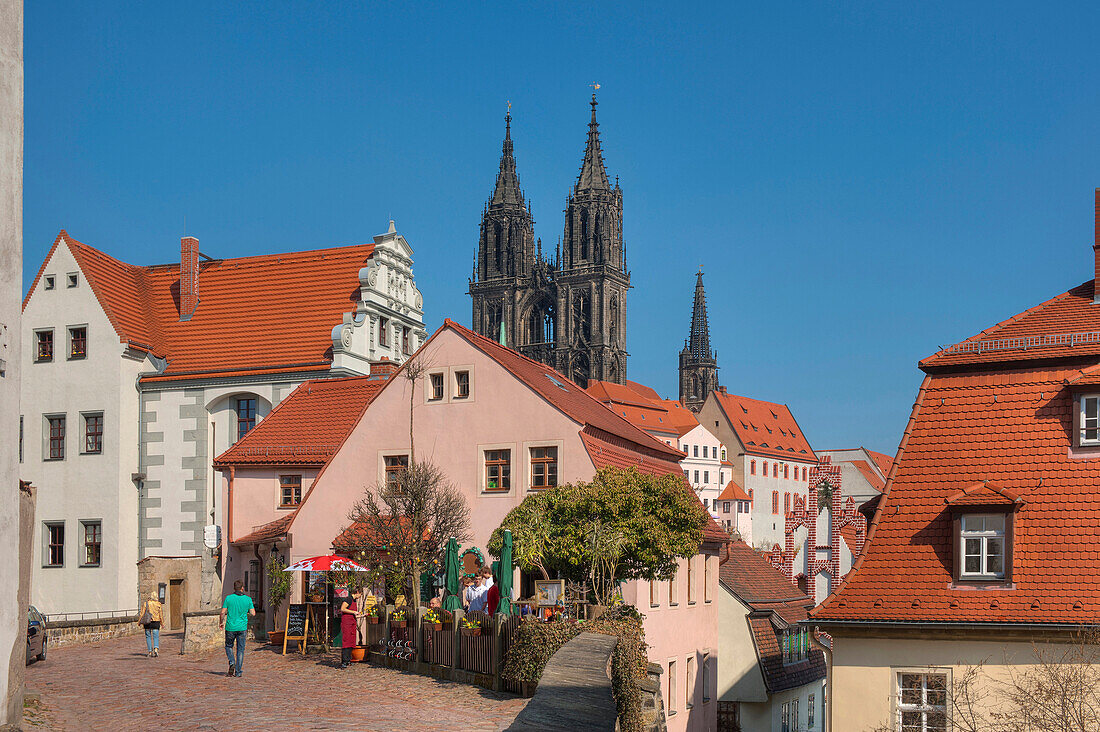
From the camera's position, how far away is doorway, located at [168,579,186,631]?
41250mm

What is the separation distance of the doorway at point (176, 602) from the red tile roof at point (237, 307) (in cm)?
726

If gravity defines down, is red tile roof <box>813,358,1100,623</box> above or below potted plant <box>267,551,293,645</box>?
above

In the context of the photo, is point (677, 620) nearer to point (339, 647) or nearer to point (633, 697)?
point (339, 647)

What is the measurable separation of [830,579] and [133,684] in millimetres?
33138

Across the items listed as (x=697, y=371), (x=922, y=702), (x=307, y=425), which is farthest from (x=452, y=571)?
(x=697, y=371)

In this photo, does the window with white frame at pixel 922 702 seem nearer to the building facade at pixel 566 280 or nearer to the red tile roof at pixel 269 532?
the red tile roof at pixel 269 532

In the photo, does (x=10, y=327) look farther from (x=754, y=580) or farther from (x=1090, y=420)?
(x=754, y=580)

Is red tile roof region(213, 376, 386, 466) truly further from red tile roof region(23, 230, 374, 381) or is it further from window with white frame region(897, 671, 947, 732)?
window with white frame region(897, 671, 947, 732)

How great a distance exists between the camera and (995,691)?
2120cm

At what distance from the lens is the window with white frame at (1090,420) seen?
2250cm

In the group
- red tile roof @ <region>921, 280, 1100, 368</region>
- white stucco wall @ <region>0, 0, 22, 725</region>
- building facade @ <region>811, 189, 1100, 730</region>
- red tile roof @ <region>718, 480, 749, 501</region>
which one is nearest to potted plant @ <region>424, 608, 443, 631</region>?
building facade @ <region>811, 189, 1100, 730</region>

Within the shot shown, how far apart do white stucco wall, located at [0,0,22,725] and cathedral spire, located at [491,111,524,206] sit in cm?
16474

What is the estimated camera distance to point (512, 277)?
174 metres

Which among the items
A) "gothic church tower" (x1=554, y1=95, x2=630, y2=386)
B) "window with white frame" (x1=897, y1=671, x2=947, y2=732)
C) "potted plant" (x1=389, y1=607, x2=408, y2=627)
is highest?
→ "gothic church tower" (x1=554, y1=95, x2=630, y2=386)
